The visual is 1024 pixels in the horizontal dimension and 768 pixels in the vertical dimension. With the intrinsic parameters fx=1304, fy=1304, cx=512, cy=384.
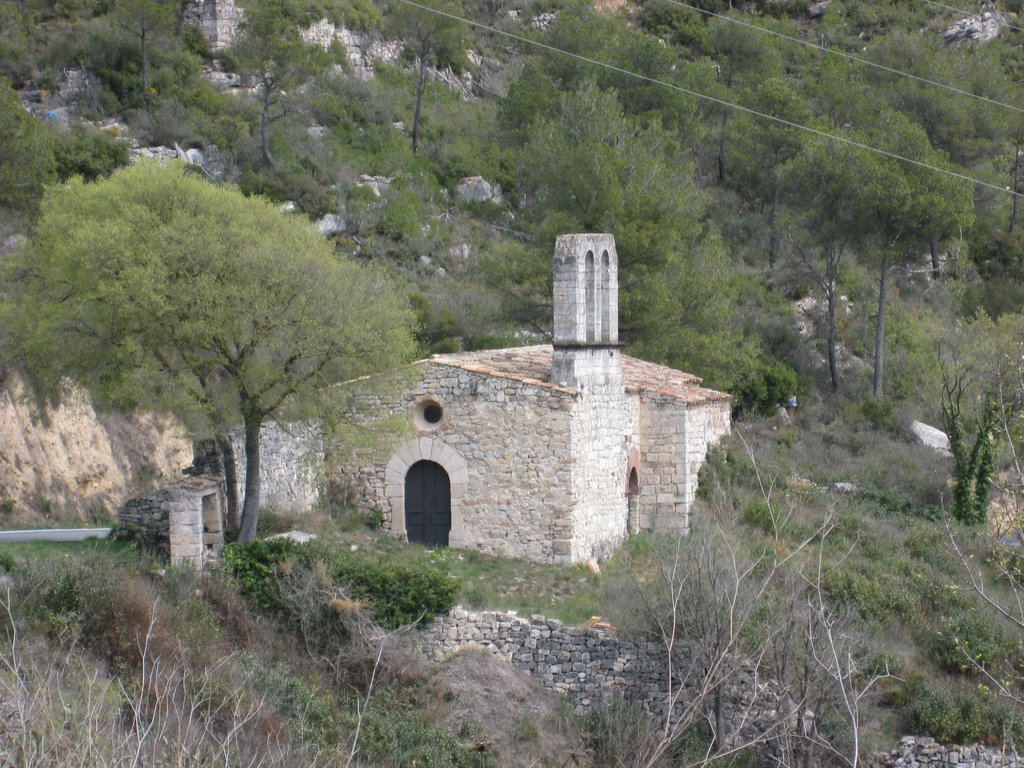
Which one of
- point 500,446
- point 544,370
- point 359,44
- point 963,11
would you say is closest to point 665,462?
point 544,370

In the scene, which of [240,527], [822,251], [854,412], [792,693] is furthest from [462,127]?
[792,693]

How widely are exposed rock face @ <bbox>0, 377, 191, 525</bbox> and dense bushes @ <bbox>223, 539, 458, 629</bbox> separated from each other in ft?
14.4

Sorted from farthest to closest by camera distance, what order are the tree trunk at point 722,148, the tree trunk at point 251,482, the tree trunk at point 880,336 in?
the tree trunk at point 722,148 < the tree trunk at point 880,336 < the tree trunk at point 251,482

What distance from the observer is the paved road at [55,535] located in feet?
59.2

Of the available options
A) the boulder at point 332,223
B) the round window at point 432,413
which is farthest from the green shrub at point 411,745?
the boulder at point 332,223

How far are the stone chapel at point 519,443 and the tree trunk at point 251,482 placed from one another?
194cm

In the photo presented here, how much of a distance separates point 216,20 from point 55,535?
31.6m

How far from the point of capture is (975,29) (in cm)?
6309

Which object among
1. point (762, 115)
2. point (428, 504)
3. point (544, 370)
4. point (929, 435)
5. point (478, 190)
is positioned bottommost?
point (428, 504)

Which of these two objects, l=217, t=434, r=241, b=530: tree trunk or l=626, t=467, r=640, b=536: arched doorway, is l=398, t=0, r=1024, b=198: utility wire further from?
l=217, t=434, r=241, b=530: tree trunk

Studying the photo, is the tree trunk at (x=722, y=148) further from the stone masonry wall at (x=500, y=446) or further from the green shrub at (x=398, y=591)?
the green shrub at (x=398, y=591)

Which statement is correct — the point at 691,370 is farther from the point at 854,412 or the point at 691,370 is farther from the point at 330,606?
the point at 330,606

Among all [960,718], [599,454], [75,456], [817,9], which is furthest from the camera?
[817,9]

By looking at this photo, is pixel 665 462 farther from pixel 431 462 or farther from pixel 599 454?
pixel 431 462
